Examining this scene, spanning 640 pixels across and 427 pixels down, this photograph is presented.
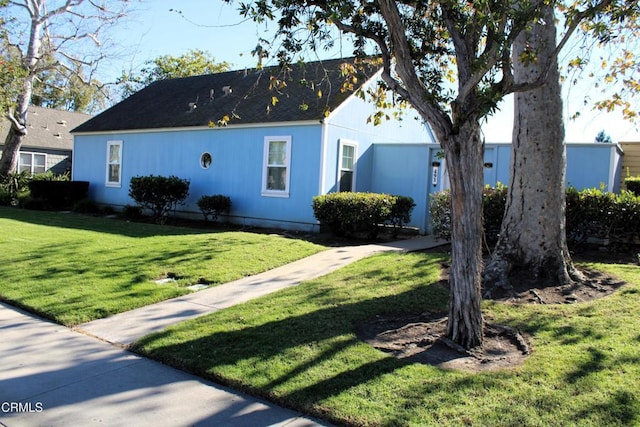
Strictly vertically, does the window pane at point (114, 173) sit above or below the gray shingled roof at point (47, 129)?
below

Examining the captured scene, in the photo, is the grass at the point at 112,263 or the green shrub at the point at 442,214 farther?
the green shrub at the point at 442,214

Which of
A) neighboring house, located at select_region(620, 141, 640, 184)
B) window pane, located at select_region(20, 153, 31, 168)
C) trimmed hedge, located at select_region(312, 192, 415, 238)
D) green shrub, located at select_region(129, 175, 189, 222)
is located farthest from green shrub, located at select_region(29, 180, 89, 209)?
neighboring house, located at select_region(620, 141, 640, 184)

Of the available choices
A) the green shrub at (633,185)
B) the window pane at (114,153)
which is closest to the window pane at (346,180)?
the green shrub at (633,185)

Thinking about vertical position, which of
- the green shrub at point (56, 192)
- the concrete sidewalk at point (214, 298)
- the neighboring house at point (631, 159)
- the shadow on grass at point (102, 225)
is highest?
the neighboring house at point (631, 159)

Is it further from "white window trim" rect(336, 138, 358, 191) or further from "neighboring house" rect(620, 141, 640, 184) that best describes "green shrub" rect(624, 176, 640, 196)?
"white window trim" rect(336, 138, 358, 191)

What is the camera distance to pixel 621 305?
6.19m

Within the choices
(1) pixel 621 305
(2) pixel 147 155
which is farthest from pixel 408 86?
(2) pixel 147 155

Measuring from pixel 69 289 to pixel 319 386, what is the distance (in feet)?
16.0

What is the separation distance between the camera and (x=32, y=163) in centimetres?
2875

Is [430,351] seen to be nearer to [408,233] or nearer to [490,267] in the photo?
[490,267]

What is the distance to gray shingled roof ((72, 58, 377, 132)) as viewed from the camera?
14.8 meters

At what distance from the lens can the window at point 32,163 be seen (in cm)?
2830

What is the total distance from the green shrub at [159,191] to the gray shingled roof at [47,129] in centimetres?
1566

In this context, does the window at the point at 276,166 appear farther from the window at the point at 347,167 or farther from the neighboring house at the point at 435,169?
the neighboring house at the point at 435,169
